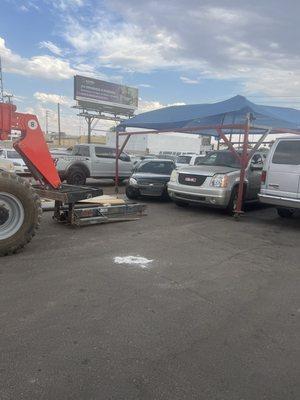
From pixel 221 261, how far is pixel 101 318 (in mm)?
2791

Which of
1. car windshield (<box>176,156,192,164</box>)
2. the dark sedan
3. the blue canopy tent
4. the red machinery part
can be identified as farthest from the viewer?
car windshield (<box>176,156,192,164</box>)

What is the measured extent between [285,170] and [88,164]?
32.1 feet

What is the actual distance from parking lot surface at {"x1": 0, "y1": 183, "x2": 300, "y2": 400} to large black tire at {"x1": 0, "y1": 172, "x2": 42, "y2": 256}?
257mm

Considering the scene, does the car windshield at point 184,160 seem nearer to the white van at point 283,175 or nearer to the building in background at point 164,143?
the white van at point 283,175

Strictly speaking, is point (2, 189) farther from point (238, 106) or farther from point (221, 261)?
point (238, 106)

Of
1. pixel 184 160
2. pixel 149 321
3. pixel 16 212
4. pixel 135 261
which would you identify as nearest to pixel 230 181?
pixel 135 261

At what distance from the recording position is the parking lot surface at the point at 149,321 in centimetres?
299

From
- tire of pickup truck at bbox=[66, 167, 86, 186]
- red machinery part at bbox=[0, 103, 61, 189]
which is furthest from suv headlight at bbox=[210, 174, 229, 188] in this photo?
tire of pickup truck at bbox=[66, 167, 86, 186]

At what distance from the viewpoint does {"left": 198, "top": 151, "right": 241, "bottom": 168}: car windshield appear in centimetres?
1107

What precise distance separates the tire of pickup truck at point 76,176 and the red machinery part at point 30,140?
8.86 meters

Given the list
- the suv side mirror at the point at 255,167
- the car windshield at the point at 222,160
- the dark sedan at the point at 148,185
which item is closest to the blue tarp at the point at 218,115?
the suv side mirror at the point at 255,167

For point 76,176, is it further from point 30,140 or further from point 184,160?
point 30,140

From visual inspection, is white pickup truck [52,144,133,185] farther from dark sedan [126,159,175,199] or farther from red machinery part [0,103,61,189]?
red machinery part [0,103,61,189]

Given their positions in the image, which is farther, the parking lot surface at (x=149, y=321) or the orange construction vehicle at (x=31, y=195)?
the orange construction vehicle at (x=31, y=195)
